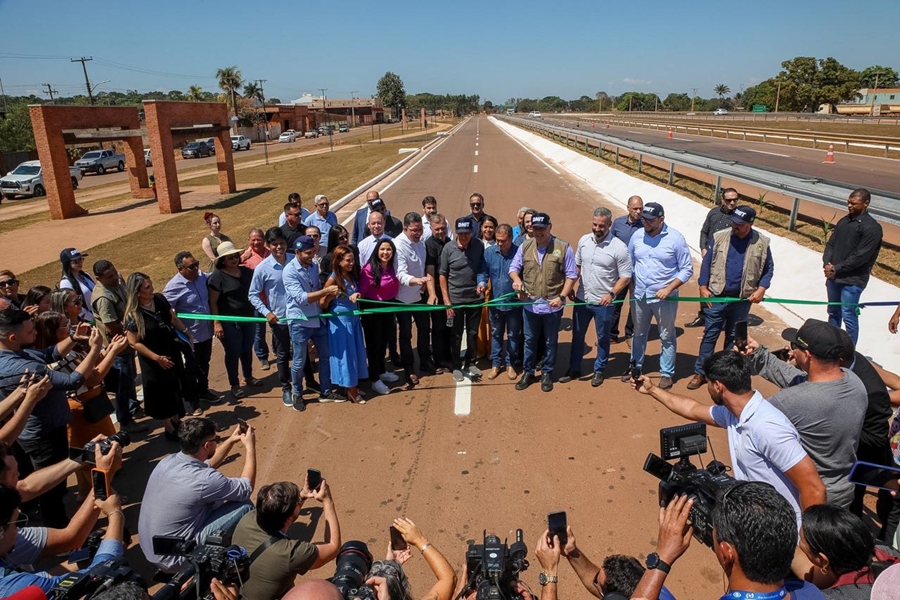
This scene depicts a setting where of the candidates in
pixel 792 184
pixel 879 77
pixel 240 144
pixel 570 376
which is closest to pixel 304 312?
pixel 570 376

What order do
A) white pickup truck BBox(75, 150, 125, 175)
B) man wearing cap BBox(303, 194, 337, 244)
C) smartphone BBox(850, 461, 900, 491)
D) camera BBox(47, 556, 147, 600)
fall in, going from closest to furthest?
camera BBox(47, 556, 147, 600)
smartphone BBox(850, 461, 900, 491)
man wearing cap BBox(303, 194, 337, 244)
white pickup truck BBox(75, 150, 125, 175)

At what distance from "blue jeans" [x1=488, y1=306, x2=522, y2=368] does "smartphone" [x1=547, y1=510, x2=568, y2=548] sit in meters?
4.05

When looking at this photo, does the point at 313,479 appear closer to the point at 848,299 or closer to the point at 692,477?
the point at 692,477

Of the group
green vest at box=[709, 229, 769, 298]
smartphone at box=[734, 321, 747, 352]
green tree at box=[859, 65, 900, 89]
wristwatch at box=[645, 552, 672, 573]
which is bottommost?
wristwatch at box=[645, 552, 672, 573]

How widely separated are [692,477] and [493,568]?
1.08 m

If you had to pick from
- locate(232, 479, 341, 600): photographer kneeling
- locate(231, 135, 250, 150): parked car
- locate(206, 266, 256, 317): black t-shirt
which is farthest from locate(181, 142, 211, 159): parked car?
locate(232, 479, 341, 600): photographer kneeling

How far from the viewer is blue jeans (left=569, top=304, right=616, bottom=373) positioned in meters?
6.32

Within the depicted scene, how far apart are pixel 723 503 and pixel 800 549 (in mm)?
1037

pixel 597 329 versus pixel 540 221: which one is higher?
pixel 540 221

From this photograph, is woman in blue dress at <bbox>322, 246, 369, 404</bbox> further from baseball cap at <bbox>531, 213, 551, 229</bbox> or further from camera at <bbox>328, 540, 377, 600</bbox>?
camera at <bbox>328, 540, 377, 600</bbox>

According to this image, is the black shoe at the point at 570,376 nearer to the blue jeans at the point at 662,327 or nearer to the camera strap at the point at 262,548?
the blue jeans at the point at 662,327

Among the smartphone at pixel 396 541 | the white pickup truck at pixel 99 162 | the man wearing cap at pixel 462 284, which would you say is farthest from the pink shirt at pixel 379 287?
the white pickup truck at pixel 99 162

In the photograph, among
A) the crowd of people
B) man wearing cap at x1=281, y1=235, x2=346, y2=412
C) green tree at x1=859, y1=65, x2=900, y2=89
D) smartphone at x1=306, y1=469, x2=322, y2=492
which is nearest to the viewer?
the crowd of people

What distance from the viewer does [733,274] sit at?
240 inches
